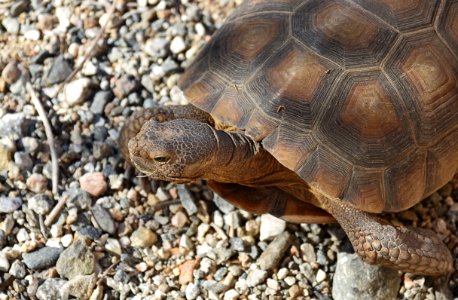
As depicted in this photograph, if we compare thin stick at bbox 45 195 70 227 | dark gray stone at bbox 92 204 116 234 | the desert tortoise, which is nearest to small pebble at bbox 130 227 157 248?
dark gray stone at bbox 92 204 116 234

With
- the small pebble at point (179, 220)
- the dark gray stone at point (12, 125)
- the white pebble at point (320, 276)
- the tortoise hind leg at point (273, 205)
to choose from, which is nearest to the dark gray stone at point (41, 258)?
the small pebble at point (179, 220)

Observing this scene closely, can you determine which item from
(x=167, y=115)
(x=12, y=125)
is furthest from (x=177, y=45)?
(x=12, y=125)

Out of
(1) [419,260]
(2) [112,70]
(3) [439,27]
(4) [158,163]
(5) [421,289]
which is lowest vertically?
(5) [421,289]

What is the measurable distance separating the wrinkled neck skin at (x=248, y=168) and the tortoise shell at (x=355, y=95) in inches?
4.0

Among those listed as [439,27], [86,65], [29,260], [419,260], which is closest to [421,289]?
[419,260]

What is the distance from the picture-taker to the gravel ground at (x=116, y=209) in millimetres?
3896

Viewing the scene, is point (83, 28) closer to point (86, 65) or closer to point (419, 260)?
point (86, 65)

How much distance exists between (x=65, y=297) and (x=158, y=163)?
0.98 metres

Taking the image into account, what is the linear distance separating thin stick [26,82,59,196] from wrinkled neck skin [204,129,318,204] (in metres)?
1.05

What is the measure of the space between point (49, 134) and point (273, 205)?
149 cm

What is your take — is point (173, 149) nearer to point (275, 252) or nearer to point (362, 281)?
point (275, 252)

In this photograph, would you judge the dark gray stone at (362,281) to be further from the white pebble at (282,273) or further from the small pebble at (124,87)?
the small pebble at (124,87)

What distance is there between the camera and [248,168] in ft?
12.4

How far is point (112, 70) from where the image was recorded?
4.74 metres
